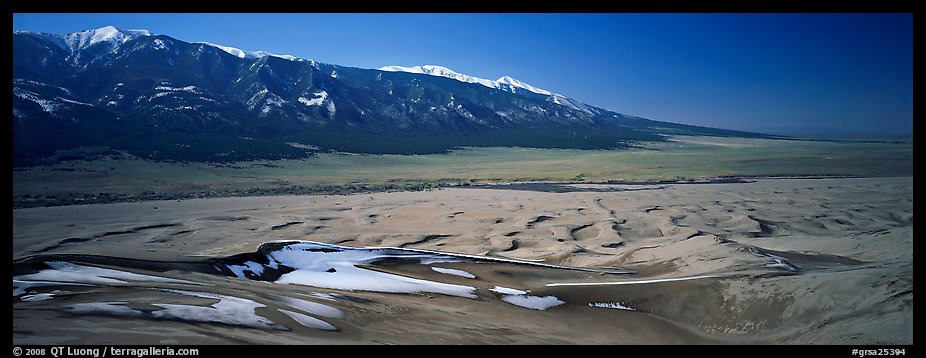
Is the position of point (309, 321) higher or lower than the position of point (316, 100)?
lower

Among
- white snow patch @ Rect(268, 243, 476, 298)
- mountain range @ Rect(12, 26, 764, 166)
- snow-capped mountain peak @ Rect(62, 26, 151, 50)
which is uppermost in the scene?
snow-capped mountain peak @ Rect(62, 26, 151, 50)

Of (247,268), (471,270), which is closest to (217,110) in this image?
(247,268)

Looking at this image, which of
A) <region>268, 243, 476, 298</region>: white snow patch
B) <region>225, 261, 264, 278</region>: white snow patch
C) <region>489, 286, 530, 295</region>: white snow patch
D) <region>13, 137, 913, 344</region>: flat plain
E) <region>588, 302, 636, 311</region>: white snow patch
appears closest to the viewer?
<region>13, 137, 913, 344</region>: flat plain

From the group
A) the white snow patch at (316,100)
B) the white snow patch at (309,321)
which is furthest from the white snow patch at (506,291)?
the white snow patch at (316,100)

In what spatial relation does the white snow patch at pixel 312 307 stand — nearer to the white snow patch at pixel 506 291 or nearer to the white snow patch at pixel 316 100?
the white snow patch at pixel 506 291

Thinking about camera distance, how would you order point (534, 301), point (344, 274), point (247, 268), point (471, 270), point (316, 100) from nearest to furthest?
point (534, 301), point (344, 274), point (247, 268), point (471, 270), point (316, 100)

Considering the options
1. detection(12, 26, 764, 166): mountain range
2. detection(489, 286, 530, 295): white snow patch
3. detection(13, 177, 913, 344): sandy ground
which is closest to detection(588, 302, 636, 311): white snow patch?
detection(13, 177, 913, 344): sandy ground

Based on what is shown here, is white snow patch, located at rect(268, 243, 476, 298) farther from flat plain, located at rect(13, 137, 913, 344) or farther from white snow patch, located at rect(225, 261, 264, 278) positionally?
white snow patch, located at rect(225, 261, 264, 278)

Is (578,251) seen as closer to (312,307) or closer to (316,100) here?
(312,307)
